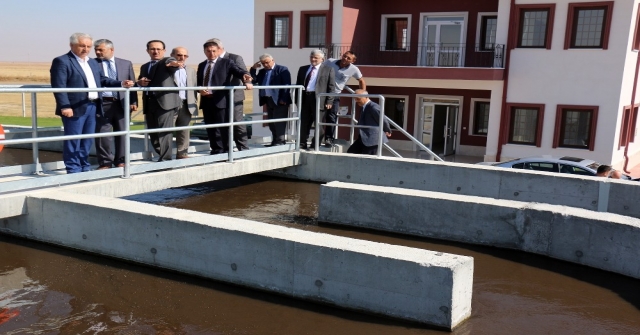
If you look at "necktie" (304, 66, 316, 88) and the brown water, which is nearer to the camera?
the brown water

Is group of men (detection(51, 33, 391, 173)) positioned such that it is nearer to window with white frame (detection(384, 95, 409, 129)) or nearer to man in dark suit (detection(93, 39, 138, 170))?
man in dark suit (detection(93, 39, 138, 170))

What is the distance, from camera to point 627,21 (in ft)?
67.9

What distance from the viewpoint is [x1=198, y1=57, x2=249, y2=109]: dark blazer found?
30.6 feet

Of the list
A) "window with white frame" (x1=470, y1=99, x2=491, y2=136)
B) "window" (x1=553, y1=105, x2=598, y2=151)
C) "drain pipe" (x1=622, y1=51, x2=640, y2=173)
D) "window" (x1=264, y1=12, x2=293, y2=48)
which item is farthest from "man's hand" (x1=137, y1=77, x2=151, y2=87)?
"drain pipe" (x1=622, y1=51, x2=640, y2=173)

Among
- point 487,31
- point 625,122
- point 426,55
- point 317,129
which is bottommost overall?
point 625,122

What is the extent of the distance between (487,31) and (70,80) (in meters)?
20.4

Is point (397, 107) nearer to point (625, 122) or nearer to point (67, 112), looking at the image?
point (625, 122)

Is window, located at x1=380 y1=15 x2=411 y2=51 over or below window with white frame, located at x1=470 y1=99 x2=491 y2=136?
over

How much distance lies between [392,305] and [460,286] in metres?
0.57

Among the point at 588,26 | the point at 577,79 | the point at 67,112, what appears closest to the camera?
the point at 67,112

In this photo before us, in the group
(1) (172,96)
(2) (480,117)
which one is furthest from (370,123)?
(2) (480,117)

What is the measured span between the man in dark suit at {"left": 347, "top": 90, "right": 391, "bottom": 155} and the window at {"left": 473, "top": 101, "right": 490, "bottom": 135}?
606 inches

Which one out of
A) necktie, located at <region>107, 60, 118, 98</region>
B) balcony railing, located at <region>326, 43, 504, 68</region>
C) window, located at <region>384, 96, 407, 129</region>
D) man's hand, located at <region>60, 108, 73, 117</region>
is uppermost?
balcony railing, located at <region>326, 43, 504, 68</region>

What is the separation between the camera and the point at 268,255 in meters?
5.44
